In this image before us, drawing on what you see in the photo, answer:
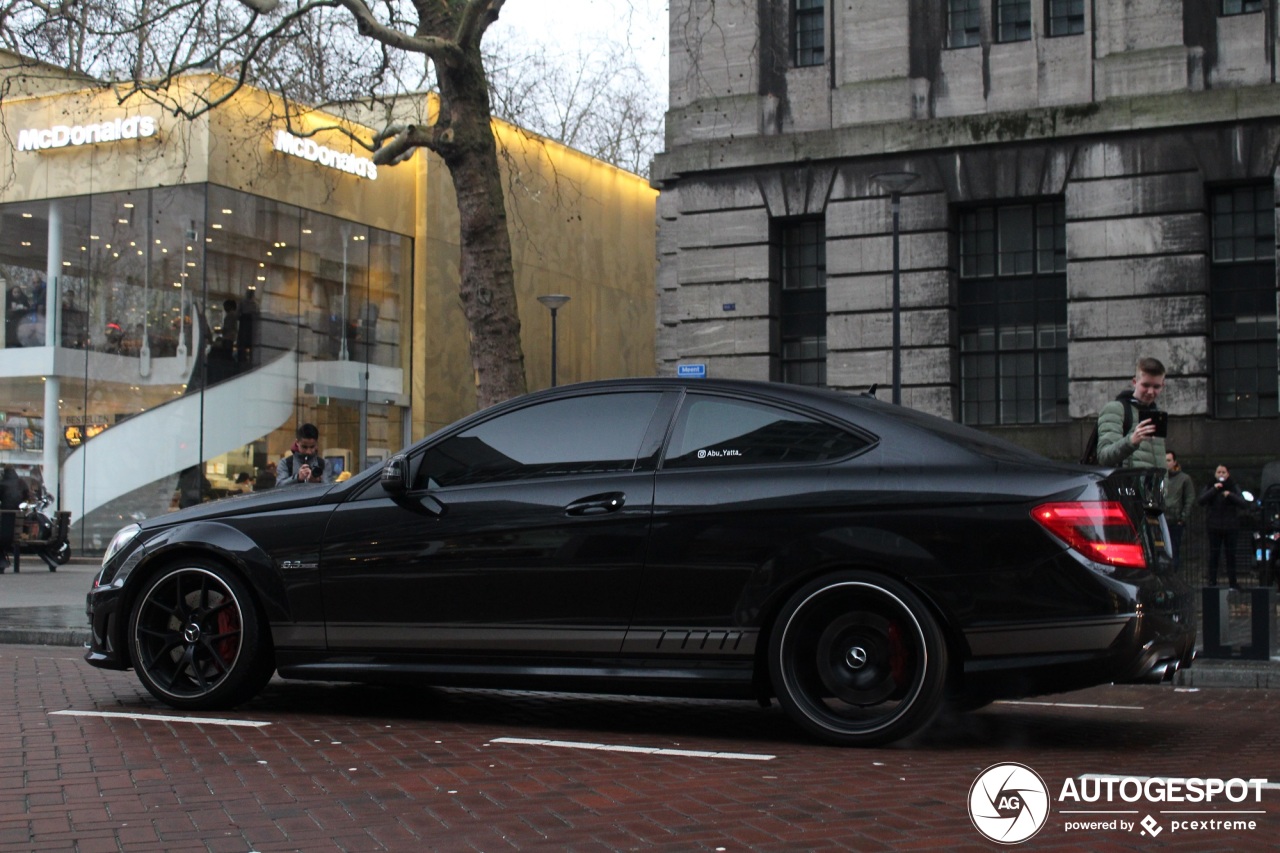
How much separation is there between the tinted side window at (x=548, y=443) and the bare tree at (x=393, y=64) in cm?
912

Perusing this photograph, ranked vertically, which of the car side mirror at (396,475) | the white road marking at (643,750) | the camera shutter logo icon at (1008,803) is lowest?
the white road marking at (643,750)

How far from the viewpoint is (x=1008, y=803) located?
507 cm

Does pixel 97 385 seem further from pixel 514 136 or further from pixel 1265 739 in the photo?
pixel 1265 739

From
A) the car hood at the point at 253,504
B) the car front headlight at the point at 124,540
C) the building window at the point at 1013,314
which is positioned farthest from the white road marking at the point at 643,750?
the building window at the point at 1013,314

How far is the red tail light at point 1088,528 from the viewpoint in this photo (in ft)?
20.0

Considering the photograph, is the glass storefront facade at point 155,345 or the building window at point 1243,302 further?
the glass storefront facade at point 155,345

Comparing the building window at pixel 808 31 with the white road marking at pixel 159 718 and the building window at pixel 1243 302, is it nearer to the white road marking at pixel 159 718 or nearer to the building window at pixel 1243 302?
the building window at pixel 1243 302

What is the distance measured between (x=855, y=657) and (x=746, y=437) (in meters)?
1.11

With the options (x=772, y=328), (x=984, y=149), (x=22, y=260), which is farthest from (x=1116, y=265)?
(x=22, y=260)

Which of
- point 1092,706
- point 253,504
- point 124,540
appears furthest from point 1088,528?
point 124,540

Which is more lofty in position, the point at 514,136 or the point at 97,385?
the point at 514,136

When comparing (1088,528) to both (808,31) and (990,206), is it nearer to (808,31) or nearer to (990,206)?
(990,206)

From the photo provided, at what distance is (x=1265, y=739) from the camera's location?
700 centimetres

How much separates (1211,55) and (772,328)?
805 cm
